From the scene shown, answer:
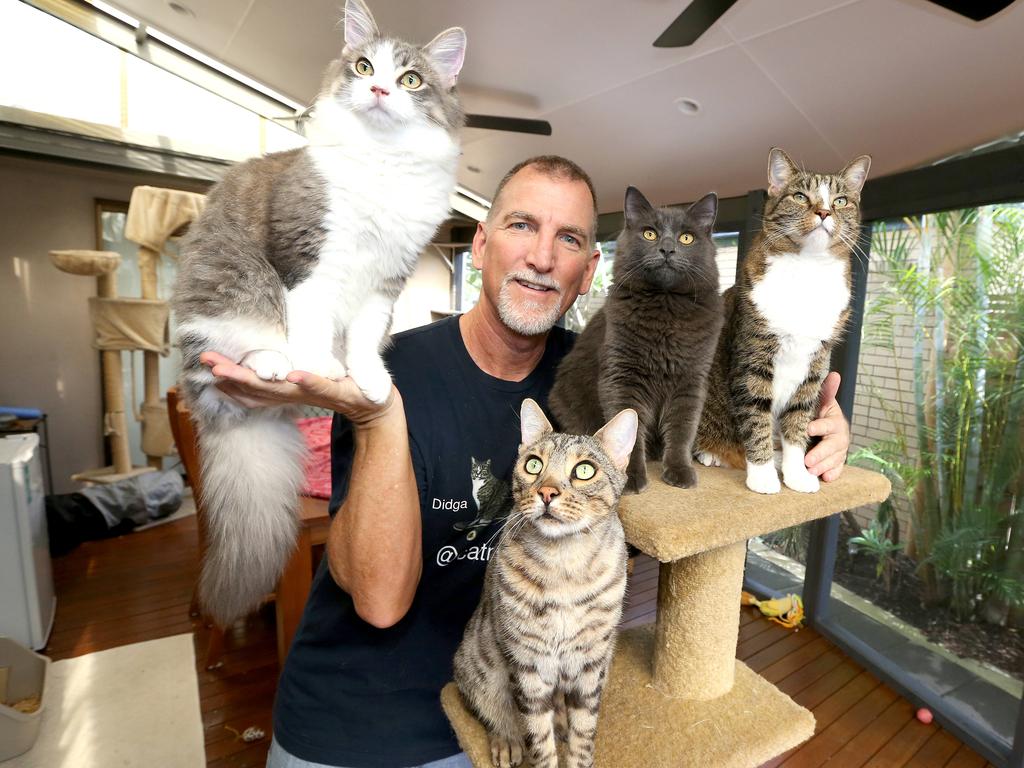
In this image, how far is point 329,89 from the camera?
0.96 m

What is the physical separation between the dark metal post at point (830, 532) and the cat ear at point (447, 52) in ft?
7.65

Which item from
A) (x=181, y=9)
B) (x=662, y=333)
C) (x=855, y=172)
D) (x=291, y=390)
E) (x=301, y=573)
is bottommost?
(x=301, y=573)

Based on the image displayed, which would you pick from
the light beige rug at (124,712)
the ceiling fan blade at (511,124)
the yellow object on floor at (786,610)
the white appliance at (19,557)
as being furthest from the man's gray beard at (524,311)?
the white appliance at (19,557)

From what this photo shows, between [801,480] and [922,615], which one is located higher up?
[801,480]

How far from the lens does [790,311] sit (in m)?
1.10

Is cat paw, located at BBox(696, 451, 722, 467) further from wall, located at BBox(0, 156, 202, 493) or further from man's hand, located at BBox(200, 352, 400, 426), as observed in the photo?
wall, located at BBox(0, 156, 202, 493)

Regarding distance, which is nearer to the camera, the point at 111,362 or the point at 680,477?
the point at 680,477

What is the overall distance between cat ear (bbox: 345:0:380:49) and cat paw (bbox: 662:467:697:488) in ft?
3.18

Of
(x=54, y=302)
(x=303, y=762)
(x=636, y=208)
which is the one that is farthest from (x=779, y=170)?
(x=54, y=302)

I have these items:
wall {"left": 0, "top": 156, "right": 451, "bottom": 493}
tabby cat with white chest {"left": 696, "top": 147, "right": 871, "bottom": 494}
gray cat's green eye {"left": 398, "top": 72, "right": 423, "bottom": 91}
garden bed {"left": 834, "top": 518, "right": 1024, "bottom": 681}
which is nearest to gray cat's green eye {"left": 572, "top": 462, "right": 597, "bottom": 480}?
tabby cat with white chest {"left": 696, "top": 147, "right": 871, "bottom": 494}

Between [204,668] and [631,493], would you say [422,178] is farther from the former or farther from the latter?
[204,668]

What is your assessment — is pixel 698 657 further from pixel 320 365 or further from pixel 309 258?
pixel 309 258

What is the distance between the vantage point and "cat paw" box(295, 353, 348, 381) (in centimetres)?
85

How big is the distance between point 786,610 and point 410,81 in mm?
3263
